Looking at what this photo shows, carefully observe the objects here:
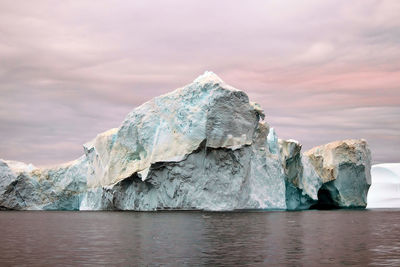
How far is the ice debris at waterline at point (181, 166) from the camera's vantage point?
3522cm

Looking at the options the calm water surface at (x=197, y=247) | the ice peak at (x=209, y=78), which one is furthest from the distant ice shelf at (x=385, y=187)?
the calm water surface at (x=197, y=247)

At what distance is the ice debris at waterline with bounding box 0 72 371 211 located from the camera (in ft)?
116

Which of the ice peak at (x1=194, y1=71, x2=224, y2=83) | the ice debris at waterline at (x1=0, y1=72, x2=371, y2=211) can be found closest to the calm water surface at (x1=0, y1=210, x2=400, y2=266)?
the ice debris at waterline at (x1=0, y1=72, x2=371, y2=211)

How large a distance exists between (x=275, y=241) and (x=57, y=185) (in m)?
33.3

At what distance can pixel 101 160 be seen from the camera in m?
41.8

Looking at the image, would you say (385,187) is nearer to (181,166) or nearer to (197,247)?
(181,166)

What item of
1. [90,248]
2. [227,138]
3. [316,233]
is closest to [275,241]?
[316,233]

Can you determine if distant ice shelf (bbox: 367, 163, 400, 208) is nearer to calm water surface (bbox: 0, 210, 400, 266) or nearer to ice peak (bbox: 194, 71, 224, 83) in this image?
ice peak (bbox: 194, 71, 224, 83)

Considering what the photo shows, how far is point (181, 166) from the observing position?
34906mm

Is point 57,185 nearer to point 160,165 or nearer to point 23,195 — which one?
point 23,195

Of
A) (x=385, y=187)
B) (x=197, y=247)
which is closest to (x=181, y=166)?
(x=197, y=247)

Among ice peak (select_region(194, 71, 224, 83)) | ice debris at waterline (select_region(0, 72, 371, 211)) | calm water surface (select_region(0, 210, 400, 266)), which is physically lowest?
calm water surface (select_region(0, 210, 400, 266))

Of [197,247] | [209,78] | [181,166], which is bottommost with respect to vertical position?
[197,247]

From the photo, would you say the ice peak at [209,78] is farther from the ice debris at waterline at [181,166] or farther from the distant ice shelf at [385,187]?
the distant ice shelf at [385,187]
